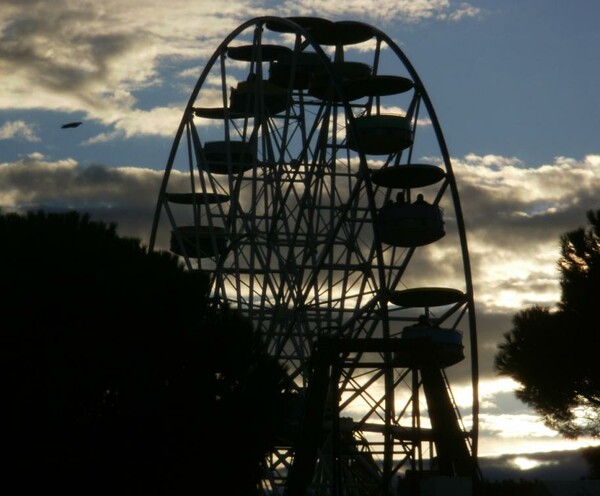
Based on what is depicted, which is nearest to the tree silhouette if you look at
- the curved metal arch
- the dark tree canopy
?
the curved metal arch

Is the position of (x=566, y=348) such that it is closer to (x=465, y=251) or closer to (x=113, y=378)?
(x=465, y=251)

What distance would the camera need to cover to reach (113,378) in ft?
153

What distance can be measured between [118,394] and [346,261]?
1694cm

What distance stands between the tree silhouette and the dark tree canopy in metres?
17.4

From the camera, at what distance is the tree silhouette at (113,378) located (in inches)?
1774

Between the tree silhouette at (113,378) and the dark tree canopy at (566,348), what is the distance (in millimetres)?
17426

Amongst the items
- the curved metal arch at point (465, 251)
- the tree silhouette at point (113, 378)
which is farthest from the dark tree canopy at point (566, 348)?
the tree silhouette at point (113, 378)

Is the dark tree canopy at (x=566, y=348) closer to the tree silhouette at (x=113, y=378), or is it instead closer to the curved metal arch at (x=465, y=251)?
the curved metal arch at (x=465, y=251)

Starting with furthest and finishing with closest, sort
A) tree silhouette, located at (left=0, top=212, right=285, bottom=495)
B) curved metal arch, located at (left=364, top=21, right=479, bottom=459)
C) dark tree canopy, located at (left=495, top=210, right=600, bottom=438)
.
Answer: dark tree canopy, located at (left=495, top=210, right=600, bottom=438) < curved metal arch, located at (left=364, top=21, right=479, bottom=459) < tree silhouette, located at (left=0, top=212, right=285, bottom=495)

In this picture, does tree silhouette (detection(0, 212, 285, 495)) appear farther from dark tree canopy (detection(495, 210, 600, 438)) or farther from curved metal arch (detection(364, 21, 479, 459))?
dark tree canopy (detection(495, 210, 600, 438))

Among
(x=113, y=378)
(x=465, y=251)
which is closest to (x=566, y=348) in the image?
(x=465, y=251)

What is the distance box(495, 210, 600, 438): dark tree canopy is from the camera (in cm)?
6359

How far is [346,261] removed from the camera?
6162cm

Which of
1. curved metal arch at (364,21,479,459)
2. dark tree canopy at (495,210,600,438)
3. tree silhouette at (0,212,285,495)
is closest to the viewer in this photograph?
tree silhouette at (0,212,285,495)
